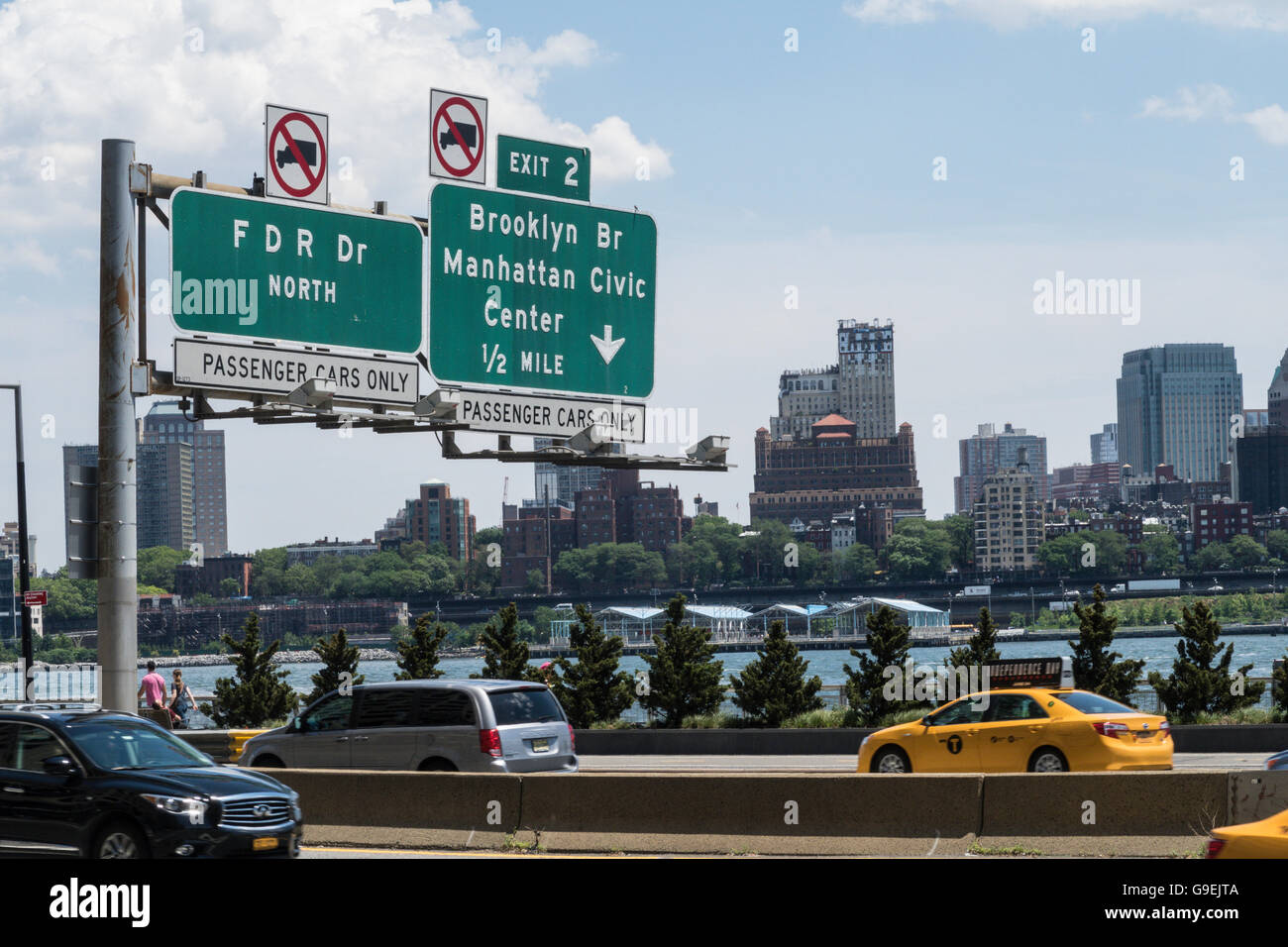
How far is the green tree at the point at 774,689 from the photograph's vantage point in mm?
34281

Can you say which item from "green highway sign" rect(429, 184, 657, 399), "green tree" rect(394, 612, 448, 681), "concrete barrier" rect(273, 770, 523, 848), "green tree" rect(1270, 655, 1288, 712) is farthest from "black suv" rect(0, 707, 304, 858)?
"green tree" rect(394, 612, 448, 681)

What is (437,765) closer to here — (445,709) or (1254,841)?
(445,709)

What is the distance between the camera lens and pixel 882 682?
33.1 m

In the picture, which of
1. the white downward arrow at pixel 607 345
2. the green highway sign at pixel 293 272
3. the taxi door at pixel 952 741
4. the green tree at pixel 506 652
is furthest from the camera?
the green tree at pixel 506 652

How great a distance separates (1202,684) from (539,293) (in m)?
14.5

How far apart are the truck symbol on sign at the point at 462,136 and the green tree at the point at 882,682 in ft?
44.2

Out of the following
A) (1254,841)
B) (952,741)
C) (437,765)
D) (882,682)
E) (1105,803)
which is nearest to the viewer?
(1254,841)

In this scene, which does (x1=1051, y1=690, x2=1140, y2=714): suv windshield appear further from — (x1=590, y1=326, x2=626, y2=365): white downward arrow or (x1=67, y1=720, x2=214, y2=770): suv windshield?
(x1=67, y1=720, x2=214, y2=770): suv windshield

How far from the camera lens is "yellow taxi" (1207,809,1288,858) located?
32.2 feet

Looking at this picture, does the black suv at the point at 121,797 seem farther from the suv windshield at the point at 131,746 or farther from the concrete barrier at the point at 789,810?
the concrete barrier at the point at 789,810

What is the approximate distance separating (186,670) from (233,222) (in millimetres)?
179936

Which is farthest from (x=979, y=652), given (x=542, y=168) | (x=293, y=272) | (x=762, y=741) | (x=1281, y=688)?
(x=293, y=272)

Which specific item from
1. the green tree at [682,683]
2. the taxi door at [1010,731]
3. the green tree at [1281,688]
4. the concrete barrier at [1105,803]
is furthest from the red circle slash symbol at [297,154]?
the green tree at [1281,688]
